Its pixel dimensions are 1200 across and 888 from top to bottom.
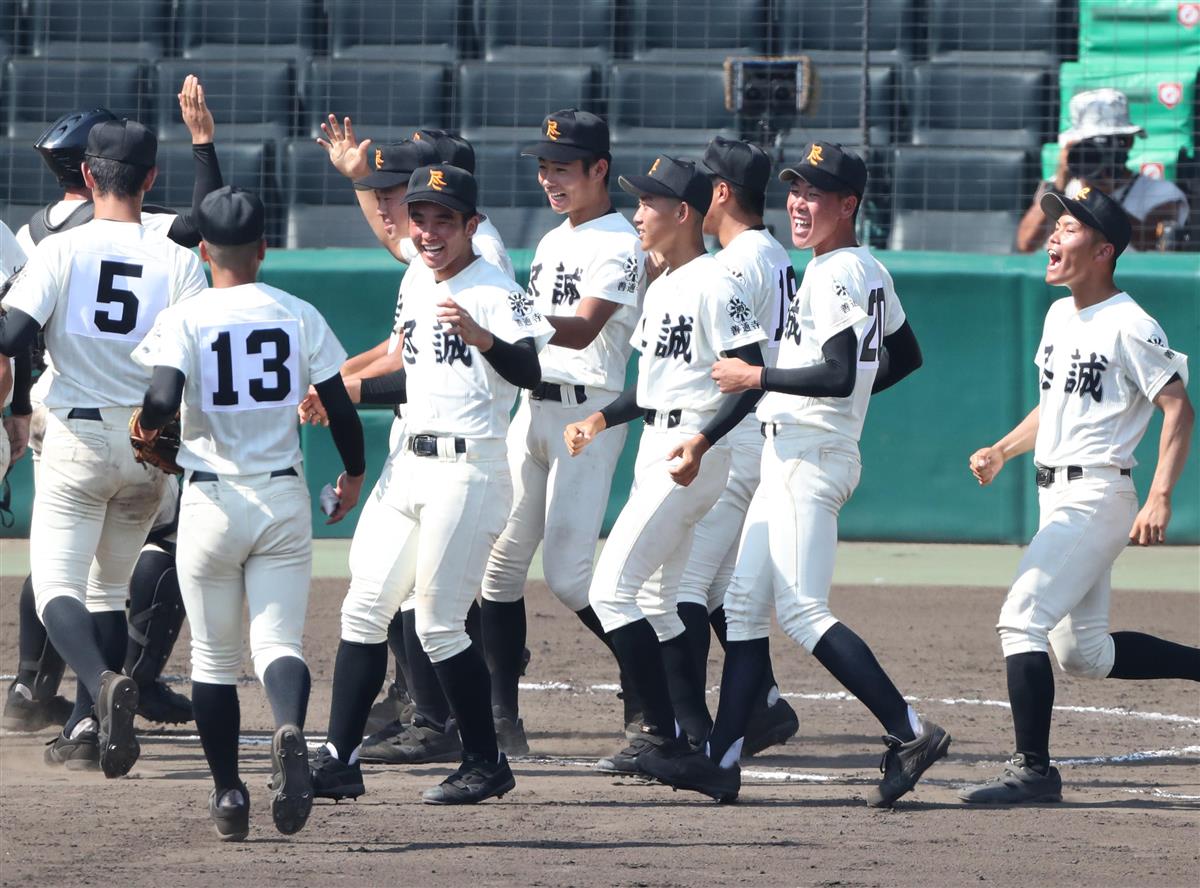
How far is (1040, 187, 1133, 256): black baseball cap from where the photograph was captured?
5039 millimetres

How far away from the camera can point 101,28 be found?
427 inches

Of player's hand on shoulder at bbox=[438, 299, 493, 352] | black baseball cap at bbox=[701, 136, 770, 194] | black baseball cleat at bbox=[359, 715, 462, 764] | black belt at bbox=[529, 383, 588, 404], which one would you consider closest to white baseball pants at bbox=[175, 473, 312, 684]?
player's hand on shoulder at bbox=[438, 299, 493, 352]

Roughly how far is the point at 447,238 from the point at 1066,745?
2.65m

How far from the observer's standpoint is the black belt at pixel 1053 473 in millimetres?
4980

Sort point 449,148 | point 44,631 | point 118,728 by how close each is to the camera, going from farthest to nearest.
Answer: point 44,631, point 449,148, point 118,728

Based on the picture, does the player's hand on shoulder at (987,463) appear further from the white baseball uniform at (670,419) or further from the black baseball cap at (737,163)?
the black baseball cap at (737,163)

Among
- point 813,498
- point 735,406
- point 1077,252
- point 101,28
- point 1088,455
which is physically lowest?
point 813,498

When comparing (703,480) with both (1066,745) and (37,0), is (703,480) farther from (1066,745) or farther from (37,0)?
(37,0)

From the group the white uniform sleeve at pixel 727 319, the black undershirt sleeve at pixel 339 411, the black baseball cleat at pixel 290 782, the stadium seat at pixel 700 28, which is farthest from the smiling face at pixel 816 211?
the stadium seat at pixel 700 28

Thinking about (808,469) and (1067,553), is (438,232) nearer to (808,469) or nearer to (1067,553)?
(808,469)

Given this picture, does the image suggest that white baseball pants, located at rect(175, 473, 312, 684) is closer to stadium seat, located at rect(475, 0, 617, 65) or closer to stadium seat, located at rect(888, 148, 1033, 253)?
stadium seat, located at rect(888, 148, 1033, 253)

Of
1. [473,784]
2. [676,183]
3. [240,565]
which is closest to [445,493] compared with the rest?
[240,565]

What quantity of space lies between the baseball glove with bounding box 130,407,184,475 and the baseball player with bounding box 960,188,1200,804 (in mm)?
2218

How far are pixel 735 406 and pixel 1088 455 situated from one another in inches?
38.3
